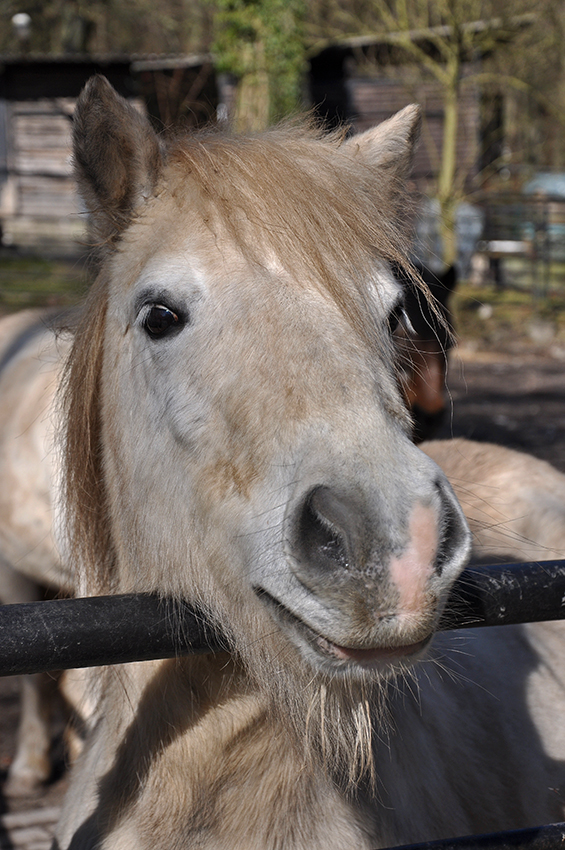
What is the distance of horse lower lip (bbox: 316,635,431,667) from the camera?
123cm

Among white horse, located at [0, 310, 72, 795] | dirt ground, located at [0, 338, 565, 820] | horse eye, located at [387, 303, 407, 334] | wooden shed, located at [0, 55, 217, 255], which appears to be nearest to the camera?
horse eye, located at [387, 303, 407, 334]

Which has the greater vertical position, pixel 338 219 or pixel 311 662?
pixel 338 219


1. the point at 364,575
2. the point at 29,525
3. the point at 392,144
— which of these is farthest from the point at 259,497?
the point at 29,525

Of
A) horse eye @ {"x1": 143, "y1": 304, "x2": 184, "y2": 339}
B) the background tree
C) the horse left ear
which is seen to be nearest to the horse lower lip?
horse eye @ {"x1": 143, "y1": 304, "x2": 184, "y2": 339}

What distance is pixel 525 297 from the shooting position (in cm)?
1700

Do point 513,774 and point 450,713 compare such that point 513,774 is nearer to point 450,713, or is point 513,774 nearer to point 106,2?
A: point 450,713

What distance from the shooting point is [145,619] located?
1.29m

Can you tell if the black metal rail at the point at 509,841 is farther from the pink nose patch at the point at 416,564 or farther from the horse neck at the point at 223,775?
the pink nose patch at the point at 416,564

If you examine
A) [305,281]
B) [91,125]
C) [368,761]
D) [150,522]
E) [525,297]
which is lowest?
[525,297]

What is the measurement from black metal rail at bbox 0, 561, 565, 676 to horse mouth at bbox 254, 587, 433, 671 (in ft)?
0.43

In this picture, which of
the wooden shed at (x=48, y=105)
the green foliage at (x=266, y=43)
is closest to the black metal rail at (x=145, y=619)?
the green foliage at (x=266, y=43)

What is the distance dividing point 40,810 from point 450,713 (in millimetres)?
2393

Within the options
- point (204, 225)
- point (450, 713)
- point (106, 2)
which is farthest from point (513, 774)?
point (106, 2)

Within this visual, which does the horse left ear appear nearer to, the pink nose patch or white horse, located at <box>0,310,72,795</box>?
the pink nose patch
